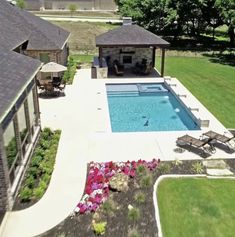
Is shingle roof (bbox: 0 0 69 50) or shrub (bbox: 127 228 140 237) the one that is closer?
shrub (bbox: 127 228 140 237)

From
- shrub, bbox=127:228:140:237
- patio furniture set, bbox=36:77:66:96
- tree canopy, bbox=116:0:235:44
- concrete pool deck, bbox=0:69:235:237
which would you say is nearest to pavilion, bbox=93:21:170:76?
concrete pool deck, bbox=0:69:235:237

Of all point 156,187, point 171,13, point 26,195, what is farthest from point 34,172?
point 171,13

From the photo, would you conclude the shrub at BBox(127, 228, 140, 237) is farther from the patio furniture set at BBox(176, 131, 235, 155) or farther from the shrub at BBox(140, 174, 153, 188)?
the patio furniture set at BBox(176, 131, 235, 155)

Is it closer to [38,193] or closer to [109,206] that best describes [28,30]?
[38,193]

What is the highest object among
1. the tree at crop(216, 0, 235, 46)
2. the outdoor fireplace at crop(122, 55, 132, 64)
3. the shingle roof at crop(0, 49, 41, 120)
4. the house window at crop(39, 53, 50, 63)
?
the tree at crop(216, 0, 235, 46)

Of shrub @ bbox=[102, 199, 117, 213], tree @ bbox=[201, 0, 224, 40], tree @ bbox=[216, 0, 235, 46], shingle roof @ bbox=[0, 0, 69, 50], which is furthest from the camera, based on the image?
tree @ bbox=[201, 0, 224, 40]

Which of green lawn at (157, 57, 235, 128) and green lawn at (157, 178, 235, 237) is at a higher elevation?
green lawn at (157, 57, 235, 128)

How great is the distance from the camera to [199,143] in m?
17.6

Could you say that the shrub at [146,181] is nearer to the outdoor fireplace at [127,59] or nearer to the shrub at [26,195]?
the shrub at [26,195]

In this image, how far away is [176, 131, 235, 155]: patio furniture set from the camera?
17656 millimetres

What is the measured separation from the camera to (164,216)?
12742 millimetres

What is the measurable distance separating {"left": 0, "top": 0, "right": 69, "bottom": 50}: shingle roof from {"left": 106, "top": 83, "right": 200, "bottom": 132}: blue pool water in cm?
662

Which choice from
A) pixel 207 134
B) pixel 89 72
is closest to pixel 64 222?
pixel 207 134

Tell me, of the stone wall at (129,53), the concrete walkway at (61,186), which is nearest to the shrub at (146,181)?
the concrete walkway at (61,186)
